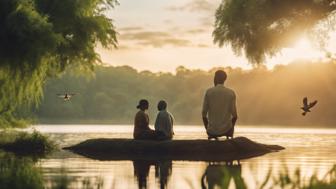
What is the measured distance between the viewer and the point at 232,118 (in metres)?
16.8

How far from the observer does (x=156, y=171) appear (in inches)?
496

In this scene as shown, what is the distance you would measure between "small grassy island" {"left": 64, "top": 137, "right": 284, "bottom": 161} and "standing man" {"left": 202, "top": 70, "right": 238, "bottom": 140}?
2.45 feet

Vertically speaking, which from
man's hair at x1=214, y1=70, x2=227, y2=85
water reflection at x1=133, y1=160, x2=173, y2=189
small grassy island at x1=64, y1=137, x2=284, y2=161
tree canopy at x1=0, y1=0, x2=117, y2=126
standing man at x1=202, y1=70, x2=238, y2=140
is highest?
tree canopy at x1=0, y1=0, x2=117, y2=126

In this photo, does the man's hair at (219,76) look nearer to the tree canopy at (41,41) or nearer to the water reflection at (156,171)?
the water reflection at (156,171)

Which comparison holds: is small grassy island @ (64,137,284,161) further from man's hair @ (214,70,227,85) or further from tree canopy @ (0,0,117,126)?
tree canopy @ (0,0,117,126)

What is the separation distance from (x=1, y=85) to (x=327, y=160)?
1121 centimetres

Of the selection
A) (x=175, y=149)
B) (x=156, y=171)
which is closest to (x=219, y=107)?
(x=175, y=149)

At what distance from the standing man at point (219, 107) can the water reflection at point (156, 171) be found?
1.67m

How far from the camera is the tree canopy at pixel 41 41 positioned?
67.4 ft

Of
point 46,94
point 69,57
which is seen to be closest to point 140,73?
point 46,94

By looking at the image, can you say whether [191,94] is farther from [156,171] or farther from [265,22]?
[156,171]

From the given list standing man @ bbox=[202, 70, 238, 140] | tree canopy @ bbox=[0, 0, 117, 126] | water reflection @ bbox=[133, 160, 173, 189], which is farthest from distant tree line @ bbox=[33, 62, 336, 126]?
water reflection @ bbox=[133, 160, 173, 189]

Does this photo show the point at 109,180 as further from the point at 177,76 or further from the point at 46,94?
the point at 177,76

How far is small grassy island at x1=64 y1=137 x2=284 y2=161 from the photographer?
1747 cm
